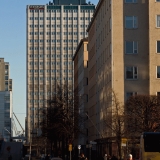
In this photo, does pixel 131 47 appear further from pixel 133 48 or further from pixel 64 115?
pixel 64 115

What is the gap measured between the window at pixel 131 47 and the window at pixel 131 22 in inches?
80.8

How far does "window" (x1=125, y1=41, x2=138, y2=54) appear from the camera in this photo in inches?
3098

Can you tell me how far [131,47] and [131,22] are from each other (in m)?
3.22

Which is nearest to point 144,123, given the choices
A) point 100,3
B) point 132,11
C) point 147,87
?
point 147,87

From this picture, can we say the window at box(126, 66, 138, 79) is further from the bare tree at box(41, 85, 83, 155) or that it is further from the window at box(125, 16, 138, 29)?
the bare tree at box(41, 85, 83, 155)

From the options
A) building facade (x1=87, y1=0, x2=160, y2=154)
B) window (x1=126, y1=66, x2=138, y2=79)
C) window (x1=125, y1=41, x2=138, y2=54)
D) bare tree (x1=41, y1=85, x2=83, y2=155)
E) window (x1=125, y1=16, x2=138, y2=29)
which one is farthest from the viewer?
bare tree (x1=41, y1=85, x2=83, y2=155)

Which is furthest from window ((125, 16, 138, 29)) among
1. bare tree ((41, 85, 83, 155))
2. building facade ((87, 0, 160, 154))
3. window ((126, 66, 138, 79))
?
bare tree ((41, 85, 83, 155))

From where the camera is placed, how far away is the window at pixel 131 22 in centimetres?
7900

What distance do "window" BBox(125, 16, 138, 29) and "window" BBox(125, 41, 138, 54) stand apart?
80.8 inches

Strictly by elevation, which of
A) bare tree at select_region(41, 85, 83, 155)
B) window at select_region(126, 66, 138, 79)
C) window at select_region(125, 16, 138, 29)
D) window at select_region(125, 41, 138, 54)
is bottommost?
bare tree at select_region(41, 85, 83, 155)

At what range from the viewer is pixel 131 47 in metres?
78.7

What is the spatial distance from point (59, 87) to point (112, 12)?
45.3 feet

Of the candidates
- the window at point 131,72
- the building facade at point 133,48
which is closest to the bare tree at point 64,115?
the building facade at point 133,48

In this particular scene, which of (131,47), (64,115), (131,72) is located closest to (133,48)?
(131,47)
